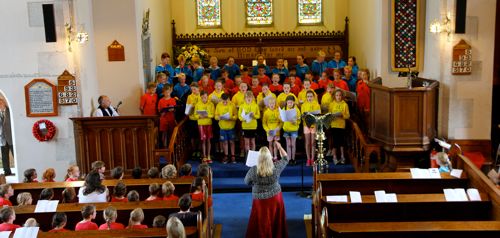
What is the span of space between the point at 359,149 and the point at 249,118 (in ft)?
6.41

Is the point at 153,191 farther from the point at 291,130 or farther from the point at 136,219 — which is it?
the point at 291,130

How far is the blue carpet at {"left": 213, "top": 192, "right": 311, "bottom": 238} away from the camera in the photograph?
8.16 metres

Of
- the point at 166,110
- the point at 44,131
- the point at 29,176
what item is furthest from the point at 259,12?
the point at 29,176

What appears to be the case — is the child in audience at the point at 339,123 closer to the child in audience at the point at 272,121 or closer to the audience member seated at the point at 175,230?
the child in audience at the point at 272,121

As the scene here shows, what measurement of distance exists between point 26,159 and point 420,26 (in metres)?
7.52

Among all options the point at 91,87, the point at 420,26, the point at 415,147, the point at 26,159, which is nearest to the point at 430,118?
the point at 415,147

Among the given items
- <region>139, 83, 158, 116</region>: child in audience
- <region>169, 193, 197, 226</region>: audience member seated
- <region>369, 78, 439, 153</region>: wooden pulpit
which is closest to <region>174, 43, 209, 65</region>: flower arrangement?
<region>139, 83, 158, 116</region>: child in audience

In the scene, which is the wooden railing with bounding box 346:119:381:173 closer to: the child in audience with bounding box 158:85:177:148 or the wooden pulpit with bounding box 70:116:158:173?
the child in audience with bounding box 158:85:177:148

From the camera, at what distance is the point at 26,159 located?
33.1 feet

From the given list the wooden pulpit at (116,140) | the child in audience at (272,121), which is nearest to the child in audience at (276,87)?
the child in audience at (272,121)

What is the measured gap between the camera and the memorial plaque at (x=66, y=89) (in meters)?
9.88

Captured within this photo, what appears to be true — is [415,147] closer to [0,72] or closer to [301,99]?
[301,99]

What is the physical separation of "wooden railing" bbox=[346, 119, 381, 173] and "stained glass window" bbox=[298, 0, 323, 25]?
6082mm

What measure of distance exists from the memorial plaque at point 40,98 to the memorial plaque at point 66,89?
0.11m
